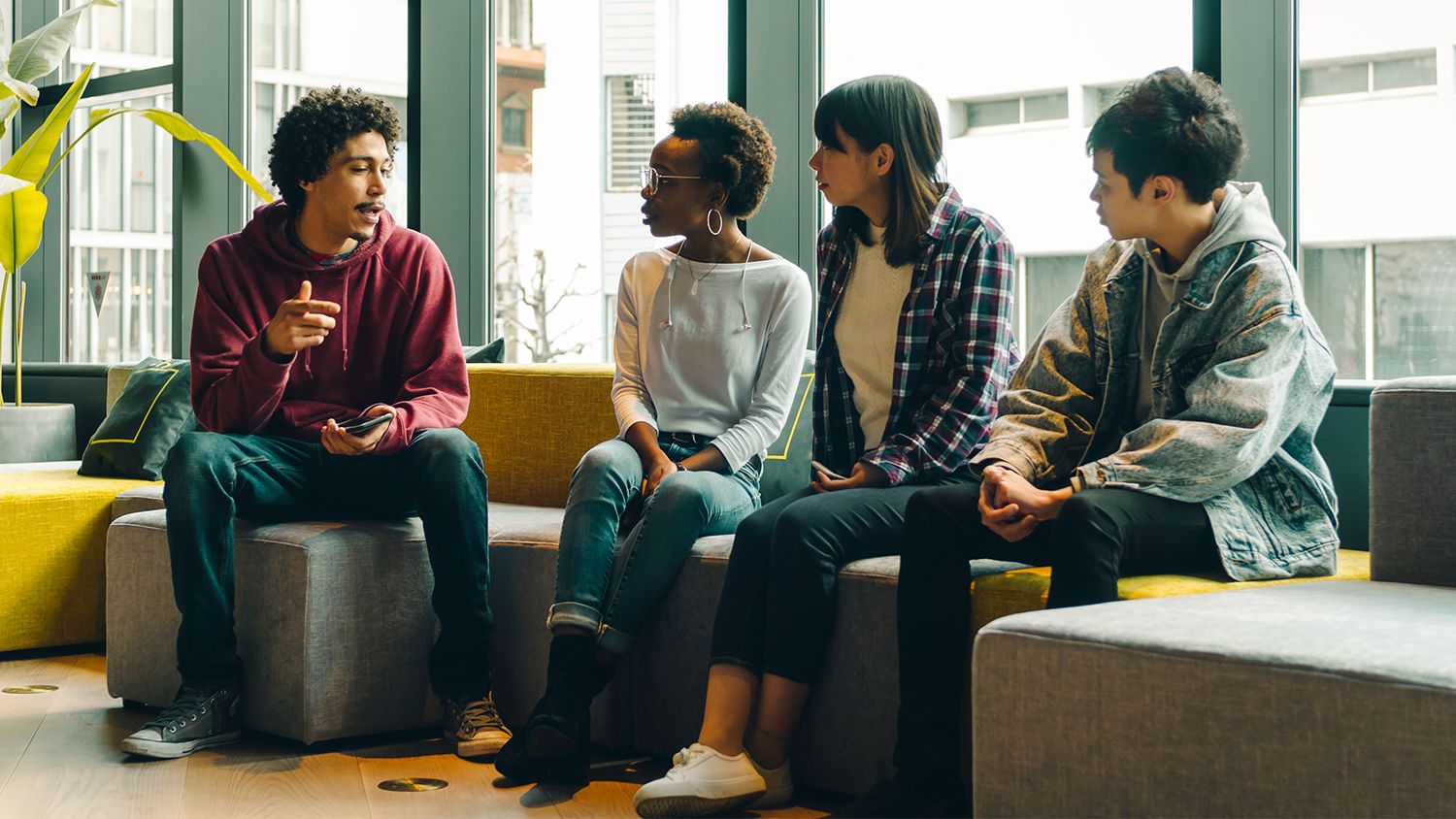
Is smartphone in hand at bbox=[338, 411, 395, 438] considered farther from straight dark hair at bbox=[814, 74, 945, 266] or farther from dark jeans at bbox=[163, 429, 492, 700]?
straight dark hair at bbox=[814, 74, 945, 266]

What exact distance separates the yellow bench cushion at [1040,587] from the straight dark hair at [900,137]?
645mm

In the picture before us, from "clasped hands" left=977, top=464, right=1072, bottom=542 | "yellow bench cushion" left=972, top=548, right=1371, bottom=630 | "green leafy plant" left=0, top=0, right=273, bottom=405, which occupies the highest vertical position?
"green leafy plant" left=0, top=0, right=273, bottom=405

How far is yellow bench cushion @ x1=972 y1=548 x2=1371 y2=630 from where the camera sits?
1.93 metres

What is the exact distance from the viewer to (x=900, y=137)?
2.47 m

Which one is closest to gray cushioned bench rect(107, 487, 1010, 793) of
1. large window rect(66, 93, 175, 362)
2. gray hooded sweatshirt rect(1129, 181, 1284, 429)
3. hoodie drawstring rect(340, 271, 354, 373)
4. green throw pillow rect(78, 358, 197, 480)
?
hoodie drawstring rect(340, 271, 354, 373)

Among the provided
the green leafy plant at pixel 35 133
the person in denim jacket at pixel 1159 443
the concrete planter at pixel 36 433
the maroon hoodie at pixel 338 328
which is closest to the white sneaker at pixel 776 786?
the person in denim jacket at pixel 1159 443

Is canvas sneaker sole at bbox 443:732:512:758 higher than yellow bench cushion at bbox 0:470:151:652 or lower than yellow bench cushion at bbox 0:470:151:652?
lower

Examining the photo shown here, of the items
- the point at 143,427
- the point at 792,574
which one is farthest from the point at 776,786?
the point at 143,427

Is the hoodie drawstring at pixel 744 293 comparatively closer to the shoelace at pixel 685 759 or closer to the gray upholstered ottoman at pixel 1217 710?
the shoelace at pixel 685 759

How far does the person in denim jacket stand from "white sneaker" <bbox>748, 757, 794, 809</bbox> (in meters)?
0.27

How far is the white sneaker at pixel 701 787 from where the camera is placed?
6.88ft

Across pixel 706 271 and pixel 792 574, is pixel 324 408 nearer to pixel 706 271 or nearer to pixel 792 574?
pixel 706 271

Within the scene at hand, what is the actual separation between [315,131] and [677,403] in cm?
90

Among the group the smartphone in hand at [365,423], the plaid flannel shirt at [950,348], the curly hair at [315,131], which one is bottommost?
the smartphone in hand at [365,423]
